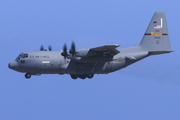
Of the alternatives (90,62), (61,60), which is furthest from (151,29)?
(61,60)

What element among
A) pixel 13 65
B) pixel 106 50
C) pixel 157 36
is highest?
pixel 157 36

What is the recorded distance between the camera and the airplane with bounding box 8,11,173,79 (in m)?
30.1

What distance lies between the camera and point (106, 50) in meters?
29.5

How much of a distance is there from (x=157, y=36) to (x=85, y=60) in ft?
25.9

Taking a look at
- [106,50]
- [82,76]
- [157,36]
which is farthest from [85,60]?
[157,36]

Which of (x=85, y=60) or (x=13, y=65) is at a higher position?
(x=85, y=60)

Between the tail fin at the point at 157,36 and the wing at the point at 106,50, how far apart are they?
4444 millimetres

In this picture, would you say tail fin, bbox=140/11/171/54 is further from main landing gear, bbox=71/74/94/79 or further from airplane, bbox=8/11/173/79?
main landing gear, bbox=71/74/94/79

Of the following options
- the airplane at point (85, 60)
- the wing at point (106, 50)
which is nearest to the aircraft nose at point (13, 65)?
the airplane at point (85, 60)

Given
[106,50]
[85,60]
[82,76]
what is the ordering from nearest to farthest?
1. [106,50]
2. [85,60]
3. [82,76]

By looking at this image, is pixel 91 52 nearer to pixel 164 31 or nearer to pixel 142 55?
pixel 142 55

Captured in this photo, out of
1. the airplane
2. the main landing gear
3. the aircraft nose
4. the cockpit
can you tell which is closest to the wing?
the airplane

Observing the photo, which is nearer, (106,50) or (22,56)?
(106,50)

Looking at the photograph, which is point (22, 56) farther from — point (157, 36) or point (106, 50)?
point (157, 36)
